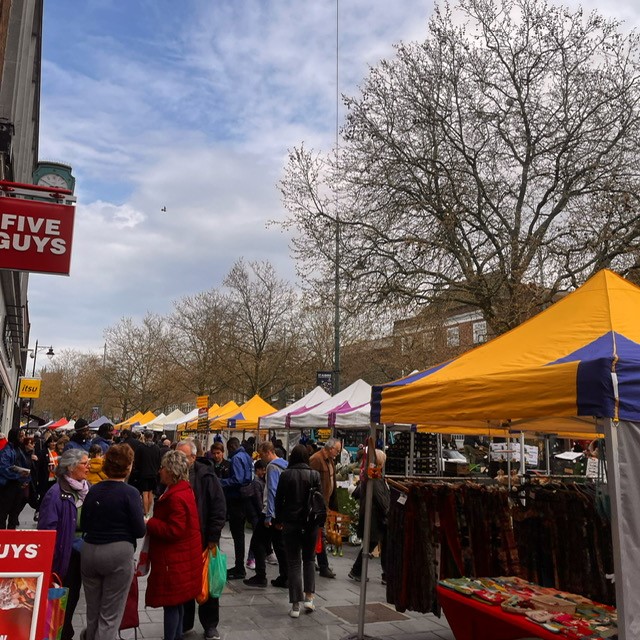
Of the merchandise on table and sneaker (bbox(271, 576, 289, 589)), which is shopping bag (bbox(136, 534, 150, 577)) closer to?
the merchandise on table

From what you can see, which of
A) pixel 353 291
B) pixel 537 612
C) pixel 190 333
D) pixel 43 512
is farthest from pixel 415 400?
pixel 190 333

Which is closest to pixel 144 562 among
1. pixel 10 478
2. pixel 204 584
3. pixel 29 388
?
pixel 204 584

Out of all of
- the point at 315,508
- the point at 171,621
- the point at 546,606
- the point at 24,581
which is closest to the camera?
the point at 24,581

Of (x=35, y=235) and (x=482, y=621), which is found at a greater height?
(x=35, y=235)

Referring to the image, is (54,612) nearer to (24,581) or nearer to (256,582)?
(24,581)

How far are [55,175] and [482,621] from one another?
8143 millimetres

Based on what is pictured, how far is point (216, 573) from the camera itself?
18.7 feet

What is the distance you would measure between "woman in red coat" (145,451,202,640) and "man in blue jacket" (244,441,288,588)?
2.86m

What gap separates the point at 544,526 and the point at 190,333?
39546mm

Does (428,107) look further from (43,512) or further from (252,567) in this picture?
(43,512)

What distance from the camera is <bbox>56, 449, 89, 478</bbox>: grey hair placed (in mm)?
5270

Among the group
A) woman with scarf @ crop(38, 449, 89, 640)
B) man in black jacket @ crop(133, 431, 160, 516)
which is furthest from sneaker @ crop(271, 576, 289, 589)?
man in black jacket @ crop(133, 431, 160, 516)

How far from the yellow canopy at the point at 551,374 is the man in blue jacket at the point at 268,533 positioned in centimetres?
298

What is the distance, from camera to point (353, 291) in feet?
60.8
